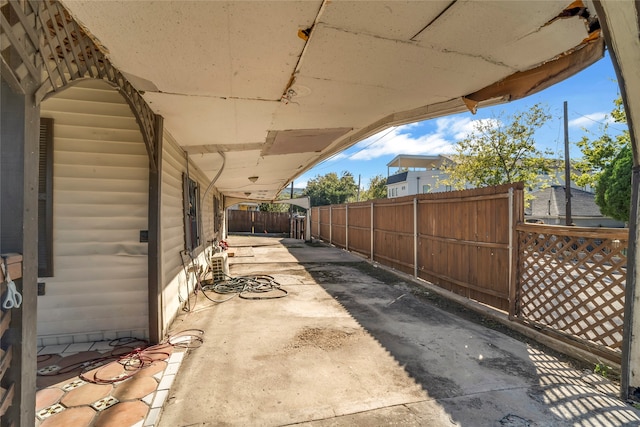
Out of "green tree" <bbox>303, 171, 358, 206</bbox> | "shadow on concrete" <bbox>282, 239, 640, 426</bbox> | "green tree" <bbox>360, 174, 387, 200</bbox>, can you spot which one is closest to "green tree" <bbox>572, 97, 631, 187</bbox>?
"shadow on concrete" <bbox>282, 239, 640, 426</bbox>

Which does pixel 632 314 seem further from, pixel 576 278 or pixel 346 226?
pixel 346 226

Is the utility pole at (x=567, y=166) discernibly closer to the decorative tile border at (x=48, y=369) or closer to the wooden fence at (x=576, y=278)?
the wooden fence at (x=576, y=278)

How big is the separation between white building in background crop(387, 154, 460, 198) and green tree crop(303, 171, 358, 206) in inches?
301

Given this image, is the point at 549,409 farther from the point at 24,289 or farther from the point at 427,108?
Result: the point at 24,289

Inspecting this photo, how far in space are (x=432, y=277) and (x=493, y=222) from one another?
6.63 ft

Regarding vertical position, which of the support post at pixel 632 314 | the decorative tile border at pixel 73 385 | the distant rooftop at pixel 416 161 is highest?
the distant rooftop at pixel 416 161

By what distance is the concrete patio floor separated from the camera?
2227 millimetres

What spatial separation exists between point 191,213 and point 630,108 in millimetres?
5753

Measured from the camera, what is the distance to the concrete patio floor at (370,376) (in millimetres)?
2227

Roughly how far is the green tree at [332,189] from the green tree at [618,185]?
2609 cm

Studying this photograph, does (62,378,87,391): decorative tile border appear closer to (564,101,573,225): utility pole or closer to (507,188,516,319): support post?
(507,188,516,319): support post

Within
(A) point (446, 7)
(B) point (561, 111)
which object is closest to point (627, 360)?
(A) point (446, 7)

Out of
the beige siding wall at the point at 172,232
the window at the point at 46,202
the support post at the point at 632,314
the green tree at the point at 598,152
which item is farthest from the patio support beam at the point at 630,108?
the green tree at the point at 598,152

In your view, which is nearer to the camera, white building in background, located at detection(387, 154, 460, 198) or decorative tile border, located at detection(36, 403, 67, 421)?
decorative tile border, located at detection(36, 403, 67, 421)
